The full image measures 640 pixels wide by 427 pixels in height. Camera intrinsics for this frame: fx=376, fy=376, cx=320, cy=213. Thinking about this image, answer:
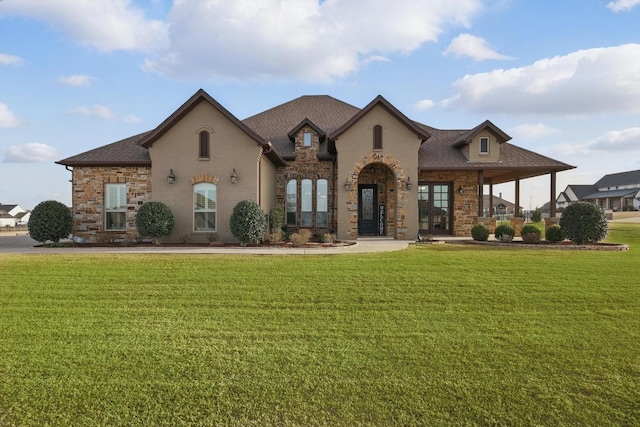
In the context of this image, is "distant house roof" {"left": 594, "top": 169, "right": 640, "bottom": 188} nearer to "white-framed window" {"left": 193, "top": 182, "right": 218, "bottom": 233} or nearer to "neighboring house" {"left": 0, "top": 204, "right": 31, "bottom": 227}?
"white-framed window" {"left": 193, "top": 182, "right": 218, "bottom": 233}

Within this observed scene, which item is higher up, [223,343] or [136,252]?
[136,252]

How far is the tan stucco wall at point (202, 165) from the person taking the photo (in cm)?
1512

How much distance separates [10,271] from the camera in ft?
31.0

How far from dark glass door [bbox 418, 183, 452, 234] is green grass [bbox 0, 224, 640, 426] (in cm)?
940

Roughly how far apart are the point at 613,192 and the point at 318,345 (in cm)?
7690

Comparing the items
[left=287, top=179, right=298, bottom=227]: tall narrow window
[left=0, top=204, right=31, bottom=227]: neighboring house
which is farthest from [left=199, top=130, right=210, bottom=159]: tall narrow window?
[left=0, top=204, right=31, bottom=227]: neighboring house

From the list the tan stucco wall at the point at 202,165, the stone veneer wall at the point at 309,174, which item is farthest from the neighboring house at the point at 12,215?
the stone veneer wall at the point at 309,174

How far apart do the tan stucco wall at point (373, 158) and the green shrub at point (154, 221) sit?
7319 millimetres

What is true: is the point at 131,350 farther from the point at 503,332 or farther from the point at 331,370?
the point at 503,332

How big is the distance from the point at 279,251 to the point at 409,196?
7.55 meters

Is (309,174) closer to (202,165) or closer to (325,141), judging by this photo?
(325,141)

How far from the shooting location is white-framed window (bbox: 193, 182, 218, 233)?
603 inches

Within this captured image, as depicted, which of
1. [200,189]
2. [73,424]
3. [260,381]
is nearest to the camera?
[73,424]

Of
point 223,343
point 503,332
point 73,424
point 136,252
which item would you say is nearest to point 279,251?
point 136,252
